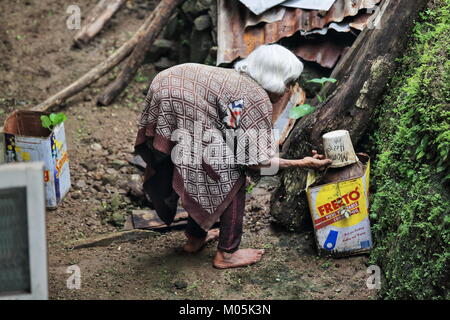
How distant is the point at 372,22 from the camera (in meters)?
4.43

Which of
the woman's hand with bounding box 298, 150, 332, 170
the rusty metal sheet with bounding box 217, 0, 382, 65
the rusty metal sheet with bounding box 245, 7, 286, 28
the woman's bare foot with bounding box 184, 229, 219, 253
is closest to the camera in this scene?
the woman's hand with bounding box 298, 150, 332, 170

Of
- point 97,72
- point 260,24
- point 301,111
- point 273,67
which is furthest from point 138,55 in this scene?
point 273,67

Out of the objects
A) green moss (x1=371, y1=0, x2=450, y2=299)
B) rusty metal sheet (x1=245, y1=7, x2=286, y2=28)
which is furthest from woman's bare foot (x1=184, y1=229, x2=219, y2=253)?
rusty metal sheet (x1=245, y1=7, x2=286, y2=28)

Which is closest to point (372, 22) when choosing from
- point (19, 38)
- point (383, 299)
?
point (383, 299)

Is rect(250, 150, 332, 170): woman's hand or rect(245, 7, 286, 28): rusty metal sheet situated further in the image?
rect(245, 7, 286, 28): rusty metal sheet

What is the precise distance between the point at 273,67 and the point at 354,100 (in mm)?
837

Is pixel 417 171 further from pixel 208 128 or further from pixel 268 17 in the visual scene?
pixel 268 17

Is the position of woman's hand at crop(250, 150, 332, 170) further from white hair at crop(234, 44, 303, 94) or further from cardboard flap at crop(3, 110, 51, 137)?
cardboard flap at crop(3, 110, 51, 137)

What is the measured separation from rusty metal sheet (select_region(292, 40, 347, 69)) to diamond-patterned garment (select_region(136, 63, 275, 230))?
5.97 feet

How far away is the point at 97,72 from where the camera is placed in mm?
6523

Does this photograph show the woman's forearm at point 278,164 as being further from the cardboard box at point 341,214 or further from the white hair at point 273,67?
the white hair at point 273,67

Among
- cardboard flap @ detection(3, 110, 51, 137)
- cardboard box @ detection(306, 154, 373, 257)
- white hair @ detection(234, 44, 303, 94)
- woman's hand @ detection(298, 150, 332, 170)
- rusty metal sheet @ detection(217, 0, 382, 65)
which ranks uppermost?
rusty metal sheet @ detection(217, 0, 382, 65)

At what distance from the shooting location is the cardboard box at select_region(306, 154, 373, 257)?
155 inches

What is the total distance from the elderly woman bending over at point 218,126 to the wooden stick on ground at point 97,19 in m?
3.66
